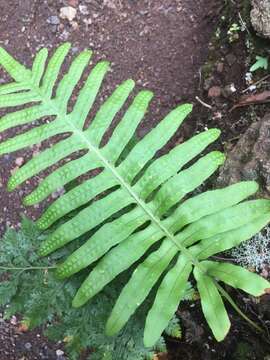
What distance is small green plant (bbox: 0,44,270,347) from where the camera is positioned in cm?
216

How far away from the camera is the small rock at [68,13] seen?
4199 mm

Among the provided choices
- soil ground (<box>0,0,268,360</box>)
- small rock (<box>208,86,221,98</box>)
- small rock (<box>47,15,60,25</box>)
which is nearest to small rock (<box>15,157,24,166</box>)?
soil ground (<box>0,0,268,360</box>)

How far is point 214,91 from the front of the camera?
138 inches

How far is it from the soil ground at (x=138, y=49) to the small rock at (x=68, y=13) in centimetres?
3

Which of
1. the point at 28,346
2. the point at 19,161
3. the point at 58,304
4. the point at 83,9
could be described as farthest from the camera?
the point at 83,9

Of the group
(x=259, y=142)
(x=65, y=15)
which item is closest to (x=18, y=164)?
(x=65, y=15)

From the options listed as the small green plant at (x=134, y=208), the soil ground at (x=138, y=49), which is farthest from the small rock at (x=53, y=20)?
the small green plant at (x=134, y=208)

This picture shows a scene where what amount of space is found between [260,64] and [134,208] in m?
1.48

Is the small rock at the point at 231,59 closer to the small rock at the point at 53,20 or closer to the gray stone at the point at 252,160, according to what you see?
the gray stone at the point at 252,160

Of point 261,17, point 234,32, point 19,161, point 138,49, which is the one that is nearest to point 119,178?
point 261,17

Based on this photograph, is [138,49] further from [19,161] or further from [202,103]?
[19,161]

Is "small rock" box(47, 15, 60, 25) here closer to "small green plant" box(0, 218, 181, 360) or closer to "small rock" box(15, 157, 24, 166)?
"small rock" box(15, 157, 24, 166)

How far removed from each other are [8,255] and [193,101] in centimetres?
176

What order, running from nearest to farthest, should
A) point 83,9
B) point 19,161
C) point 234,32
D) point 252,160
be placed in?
point 252,160, point 234,32, point 19,161, point 83,9
